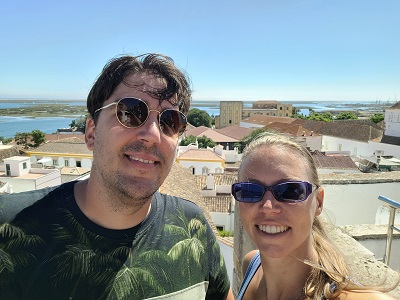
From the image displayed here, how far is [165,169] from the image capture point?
204 cm

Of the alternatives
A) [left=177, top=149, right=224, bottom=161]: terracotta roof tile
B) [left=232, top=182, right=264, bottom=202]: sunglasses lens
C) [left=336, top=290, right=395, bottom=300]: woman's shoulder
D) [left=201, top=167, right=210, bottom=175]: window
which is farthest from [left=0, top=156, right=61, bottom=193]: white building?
[left=336, top=290, right=395, bottom=300]: woman's shoulder

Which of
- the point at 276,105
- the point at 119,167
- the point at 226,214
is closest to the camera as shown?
the point at 119,167

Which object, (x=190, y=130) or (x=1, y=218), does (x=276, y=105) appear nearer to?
(x=190, y=130)

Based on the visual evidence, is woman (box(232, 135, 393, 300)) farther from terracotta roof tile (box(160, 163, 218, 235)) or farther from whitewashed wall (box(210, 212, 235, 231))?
whitewashed wall (box(210, 212, 235, 231))

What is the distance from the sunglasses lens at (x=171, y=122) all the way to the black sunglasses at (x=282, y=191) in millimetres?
558

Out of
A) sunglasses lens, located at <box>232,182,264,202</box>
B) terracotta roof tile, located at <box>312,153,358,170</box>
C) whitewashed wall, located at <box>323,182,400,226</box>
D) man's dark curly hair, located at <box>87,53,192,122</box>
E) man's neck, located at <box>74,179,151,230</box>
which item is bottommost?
terracotta roof tile, located at <box>312,153,358,170</box>

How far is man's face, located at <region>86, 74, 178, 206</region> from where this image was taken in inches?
75.2

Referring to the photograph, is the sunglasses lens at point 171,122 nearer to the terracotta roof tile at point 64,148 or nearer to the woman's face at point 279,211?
the woman's face at point 279,211

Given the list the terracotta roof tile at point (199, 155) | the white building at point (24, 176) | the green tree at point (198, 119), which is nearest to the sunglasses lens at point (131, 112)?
the white building at point (24, 176)

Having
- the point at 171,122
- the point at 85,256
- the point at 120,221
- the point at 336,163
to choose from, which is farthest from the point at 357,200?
the point at 336,163

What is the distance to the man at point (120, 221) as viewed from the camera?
5.83 ft

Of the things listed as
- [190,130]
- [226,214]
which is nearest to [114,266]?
[226,214]

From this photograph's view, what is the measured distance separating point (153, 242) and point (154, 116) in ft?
2.51

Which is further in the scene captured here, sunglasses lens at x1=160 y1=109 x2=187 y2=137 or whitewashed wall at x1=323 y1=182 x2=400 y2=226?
whitewashed wall at x1=323 y1=182 x2=400 y2=226
